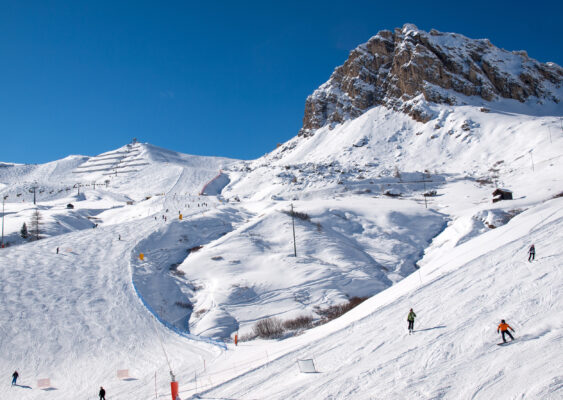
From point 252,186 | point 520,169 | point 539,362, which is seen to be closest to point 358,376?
point 539,362

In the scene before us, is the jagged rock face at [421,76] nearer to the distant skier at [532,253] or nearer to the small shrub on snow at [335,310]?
the small shrub on snow at [335,310]

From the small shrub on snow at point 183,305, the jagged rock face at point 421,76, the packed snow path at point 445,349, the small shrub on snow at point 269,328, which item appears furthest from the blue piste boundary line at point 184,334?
the jagged rock face at point 421,76

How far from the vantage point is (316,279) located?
127 ft

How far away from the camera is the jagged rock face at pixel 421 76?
141 meters

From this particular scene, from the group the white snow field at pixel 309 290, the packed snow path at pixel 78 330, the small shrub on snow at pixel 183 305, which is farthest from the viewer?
the small shrub on snow at pixel 183 305

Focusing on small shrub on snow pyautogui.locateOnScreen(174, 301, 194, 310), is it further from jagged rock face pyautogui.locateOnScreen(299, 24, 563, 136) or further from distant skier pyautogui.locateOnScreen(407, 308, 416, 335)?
→ jagged rock face pyautogui.locateOnScreen(299, 24, 563, 136)

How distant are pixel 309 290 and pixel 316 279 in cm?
212

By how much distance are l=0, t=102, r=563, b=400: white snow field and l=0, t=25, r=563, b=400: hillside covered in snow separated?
13 centimetres

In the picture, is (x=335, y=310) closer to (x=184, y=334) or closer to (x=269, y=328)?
(x=269, y=328)

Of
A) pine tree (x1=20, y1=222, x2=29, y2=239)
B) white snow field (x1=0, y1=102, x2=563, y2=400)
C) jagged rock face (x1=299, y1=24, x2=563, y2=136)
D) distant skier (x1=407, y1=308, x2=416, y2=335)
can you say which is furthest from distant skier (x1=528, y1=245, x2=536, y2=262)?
jagged rock face (x1=299, y1=24, x2=563, y2=136)

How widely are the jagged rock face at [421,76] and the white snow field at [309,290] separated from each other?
51.5 m

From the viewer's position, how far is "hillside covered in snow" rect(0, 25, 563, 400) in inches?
584

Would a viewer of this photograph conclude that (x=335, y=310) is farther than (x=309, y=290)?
No

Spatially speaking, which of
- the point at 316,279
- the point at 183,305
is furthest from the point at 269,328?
the point at 316,279
